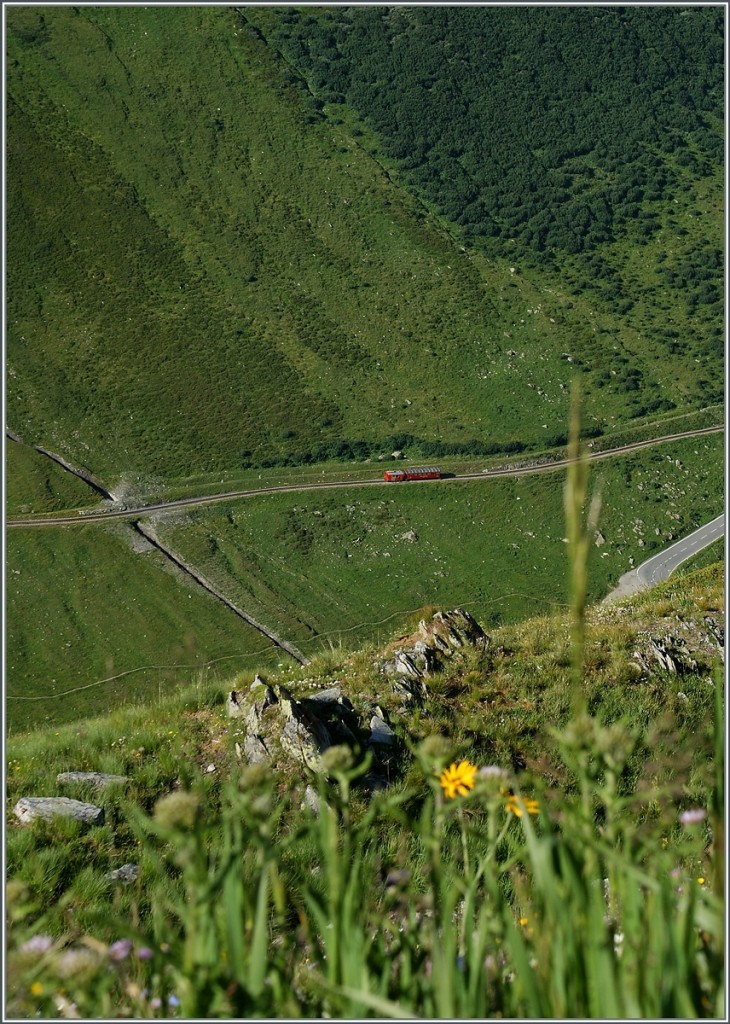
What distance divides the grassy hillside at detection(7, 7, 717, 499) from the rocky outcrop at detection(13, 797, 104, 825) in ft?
311

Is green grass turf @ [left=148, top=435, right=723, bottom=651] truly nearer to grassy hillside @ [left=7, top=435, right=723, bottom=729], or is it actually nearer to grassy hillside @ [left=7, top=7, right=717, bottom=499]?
grassy hillside @ [left=7, top=435, right=723, bottom=729]

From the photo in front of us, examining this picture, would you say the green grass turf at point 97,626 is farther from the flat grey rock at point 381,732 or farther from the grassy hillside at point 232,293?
the flat grey rock at point 381,732

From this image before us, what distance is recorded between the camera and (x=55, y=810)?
7020mm

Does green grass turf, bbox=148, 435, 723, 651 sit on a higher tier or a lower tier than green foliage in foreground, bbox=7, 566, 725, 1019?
higher

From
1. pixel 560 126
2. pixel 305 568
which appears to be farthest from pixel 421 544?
pixel 560 126

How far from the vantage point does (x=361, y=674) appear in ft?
35.2

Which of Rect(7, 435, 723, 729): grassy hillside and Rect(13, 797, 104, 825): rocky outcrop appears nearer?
Rect(13, 797, 104, 825): rocky outcrop

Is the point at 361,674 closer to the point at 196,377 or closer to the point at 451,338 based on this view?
the point at 196,377

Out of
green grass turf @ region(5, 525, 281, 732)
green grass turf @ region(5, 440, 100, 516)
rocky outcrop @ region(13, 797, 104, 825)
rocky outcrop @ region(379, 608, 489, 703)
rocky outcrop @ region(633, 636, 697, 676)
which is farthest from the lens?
green grass turf @ region(5, 440, 100, 516)

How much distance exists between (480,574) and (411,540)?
8.55 metres

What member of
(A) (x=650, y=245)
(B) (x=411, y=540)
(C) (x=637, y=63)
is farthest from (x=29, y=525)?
(C) (x=637, y=63)

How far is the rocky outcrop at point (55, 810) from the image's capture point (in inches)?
273

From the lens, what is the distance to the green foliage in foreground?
2.36 metres

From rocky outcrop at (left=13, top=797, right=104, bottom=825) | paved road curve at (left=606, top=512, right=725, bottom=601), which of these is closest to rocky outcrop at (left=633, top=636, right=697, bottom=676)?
rocky outcrop at (left=13, top=797, right=104, bottom=825)
